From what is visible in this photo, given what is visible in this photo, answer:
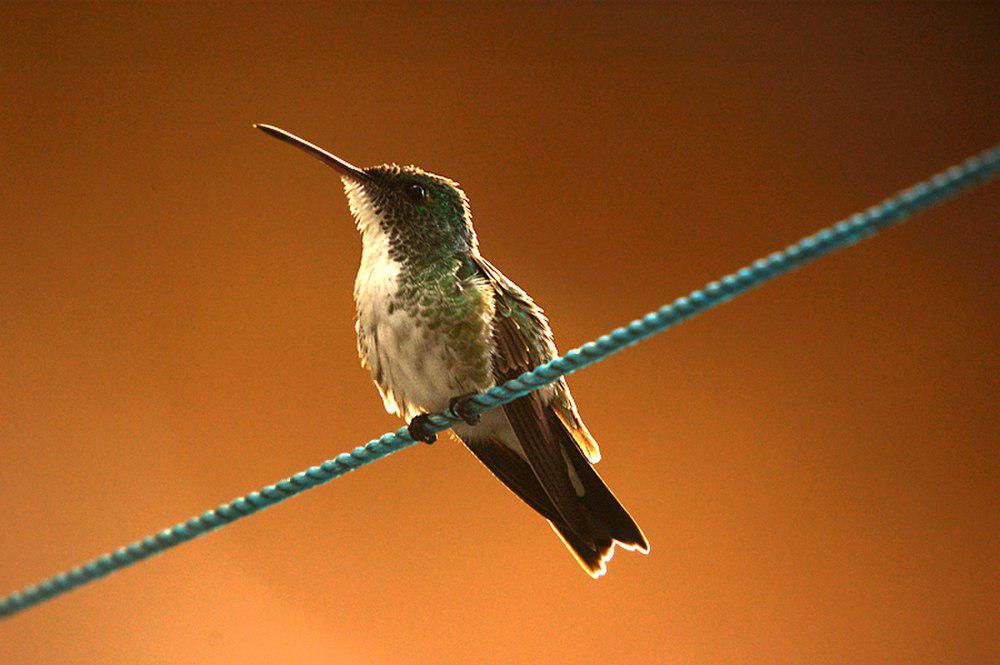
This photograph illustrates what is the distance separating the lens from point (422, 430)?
144 cm

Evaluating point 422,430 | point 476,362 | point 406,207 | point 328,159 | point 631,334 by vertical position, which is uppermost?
point 328,159

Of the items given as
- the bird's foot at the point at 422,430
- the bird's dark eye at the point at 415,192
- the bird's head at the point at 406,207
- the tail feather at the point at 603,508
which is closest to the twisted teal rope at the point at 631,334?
the bird's foot at the point at 422,430

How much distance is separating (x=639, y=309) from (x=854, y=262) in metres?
0.81

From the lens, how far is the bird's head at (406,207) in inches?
68.0

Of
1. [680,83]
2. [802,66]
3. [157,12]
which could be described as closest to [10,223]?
[157,12]

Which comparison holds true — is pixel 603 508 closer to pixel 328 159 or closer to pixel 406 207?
pixel 406 207

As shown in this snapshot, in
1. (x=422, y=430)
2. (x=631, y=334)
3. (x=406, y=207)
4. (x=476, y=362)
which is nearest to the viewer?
(x=631, y=334)

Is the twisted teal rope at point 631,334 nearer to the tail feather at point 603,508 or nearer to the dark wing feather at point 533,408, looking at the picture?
the dark wing feather at point 533,408

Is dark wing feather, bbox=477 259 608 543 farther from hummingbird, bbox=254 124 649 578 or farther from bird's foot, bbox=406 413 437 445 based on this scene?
bird's foot, bbox=406 413 437 445

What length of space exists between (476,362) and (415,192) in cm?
43

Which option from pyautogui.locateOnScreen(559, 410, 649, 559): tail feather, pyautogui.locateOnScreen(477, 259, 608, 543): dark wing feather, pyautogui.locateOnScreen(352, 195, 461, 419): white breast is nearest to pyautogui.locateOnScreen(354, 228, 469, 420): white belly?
pyautogui.locateOnScreen(352, 195, 461, 419): white breast

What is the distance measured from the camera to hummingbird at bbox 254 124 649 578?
1549mm

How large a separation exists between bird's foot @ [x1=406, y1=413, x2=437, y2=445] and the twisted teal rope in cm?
2

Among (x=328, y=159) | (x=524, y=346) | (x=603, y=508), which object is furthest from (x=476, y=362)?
(x=328, y=159)
